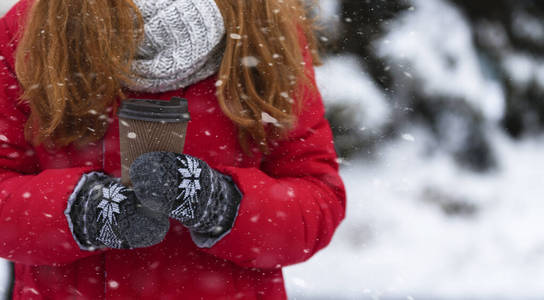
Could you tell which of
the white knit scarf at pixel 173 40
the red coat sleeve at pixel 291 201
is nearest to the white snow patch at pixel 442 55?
the red coat sleeve at pixel 291 201

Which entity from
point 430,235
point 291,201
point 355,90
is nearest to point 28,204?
point 291,201

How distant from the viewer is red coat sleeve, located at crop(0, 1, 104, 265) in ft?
2.86

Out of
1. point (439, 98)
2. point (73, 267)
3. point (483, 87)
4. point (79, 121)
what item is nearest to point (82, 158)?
point (79, 121)

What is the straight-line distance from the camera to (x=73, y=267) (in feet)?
3.26

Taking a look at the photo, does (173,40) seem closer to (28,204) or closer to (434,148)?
(28,204)

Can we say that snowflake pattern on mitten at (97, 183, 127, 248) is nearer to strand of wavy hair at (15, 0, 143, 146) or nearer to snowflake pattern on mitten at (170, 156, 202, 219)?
snowflake pattern on mitten at (170, 156, 202, 219)

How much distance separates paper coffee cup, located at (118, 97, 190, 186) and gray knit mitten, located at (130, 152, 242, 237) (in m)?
0.02

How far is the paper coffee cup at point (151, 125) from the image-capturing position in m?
0.71

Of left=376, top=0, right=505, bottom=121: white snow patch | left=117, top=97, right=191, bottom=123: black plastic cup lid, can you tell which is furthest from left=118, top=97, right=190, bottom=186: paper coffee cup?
left=376, top=0, right=505, bottom=121: white snow patch

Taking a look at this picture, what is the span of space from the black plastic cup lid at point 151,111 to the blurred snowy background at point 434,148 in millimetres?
1205

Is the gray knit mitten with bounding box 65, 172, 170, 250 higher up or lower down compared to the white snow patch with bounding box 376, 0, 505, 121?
lower down

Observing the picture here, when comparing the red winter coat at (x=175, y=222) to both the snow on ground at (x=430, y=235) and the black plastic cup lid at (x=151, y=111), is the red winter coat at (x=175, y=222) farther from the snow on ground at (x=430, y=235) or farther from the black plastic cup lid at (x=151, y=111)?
the snow on ground at (x=430, y=235)

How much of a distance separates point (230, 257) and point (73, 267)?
1.08 ft

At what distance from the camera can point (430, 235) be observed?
255cm
